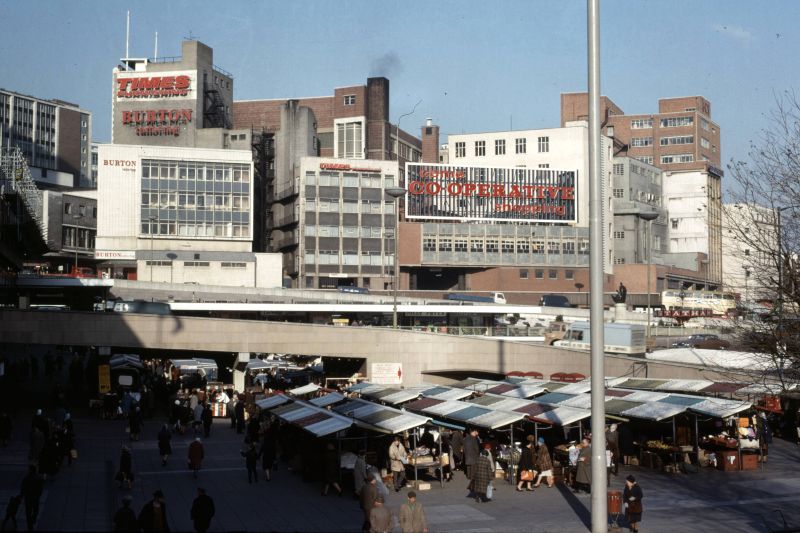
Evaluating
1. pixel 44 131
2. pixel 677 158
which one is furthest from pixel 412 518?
pixel 44 131

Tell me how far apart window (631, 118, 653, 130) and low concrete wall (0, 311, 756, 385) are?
112680 mm

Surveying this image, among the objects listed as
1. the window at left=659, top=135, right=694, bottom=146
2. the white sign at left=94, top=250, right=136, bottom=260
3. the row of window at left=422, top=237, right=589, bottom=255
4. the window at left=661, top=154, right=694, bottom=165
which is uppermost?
the window at left=659, top=135, right=694, bottom=146

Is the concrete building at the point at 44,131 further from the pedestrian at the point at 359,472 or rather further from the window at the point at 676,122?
the pedestrian at the point at 359,472

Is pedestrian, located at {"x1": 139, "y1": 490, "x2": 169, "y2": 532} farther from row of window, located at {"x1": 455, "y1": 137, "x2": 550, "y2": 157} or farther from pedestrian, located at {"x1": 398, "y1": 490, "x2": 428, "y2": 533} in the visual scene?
row of window, located at {"x1": 455, "y1": 137, "x2": 550, "y2": 157}

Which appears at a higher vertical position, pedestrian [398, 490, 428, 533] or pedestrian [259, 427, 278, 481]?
pedestrian [398, 490, 428, 533]

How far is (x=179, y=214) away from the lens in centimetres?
11156

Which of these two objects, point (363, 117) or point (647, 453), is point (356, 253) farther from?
point (647, 453)

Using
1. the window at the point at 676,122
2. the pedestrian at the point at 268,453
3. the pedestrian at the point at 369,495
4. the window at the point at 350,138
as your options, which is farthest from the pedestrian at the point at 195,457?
the window at the point at 676,122

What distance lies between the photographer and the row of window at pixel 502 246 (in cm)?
11506

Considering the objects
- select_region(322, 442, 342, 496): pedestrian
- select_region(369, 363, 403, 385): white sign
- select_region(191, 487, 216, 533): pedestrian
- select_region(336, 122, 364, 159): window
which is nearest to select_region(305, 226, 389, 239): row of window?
select_region(336, 122, 364, 159): window

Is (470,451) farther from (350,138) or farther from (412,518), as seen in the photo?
(350,138)

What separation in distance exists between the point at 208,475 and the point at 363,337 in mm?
31328

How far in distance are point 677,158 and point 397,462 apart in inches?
5839

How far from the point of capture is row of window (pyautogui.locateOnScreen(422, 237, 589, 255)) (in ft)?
378
